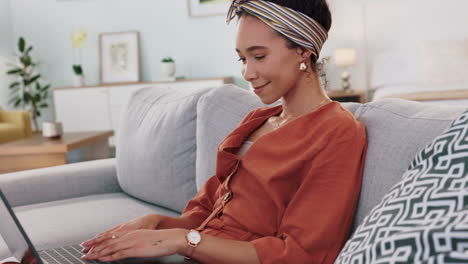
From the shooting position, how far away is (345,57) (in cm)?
554

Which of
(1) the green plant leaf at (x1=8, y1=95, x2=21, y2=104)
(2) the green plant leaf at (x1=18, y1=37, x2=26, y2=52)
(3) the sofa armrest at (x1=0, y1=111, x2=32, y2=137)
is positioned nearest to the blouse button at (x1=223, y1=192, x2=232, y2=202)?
(3) the sofa armrest at (x1=0, y1=111, x2=32, y2=137)

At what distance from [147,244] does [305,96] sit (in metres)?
0.49

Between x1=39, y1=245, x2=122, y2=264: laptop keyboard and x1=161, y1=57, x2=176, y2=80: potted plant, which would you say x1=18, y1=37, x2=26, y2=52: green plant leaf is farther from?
x1=39, y1=245, x2=122, y2=264: laptop keyboard

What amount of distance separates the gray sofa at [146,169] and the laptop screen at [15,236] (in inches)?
26.8

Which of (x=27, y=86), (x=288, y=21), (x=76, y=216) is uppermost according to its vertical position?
(x=288, y=21)

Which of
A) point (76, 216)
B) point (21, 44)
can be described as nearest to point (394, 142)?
point (76, 216)

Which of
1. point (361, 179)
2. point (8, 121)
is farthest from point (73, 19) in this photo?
point (361, 179)

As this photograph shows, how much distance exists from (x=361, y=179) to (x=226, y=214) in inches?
12.8

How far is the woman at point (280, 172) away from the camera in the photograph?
1109mm

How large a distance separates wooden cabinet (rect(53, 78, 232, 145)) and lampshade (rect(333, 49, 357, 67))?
1202 millimetres

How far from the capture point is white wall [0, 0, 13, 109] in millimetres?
6586

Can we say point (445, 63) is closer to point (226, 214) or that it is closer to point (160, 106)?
point (160, 106)

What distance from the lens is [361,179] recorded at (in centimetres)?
119

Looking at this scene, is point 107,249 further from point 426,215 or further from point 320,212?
point 426,215
